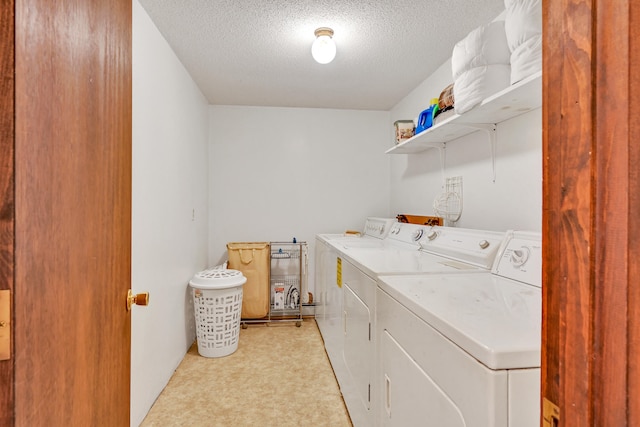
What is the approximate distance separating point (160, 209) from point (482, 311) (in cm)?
189

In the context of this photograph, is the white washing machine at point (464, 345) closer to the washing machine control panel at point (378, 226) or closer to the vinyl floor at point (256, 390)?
the vinyl floor at point (256, 390)

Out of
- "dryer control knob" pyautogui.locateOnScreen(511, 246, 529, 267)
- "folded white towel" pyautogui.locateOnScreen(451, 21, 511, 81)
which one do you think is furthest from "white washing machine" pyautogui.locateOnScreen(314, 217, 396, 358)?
"folded white towel" pyautogui.locateOnScreen(451, 21, 511, 81)

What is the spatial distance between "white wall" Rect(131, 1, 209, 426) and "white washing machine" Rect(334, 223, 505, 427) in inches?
44.5

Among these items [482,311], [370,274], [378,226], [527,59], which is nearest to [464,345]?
[482,311]

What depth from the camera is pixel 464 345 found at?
0.73 metres

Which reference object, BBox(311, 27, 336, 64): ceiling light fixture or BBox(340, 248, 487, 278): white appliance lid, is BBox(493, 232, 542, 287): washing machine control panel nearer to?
BBox(340, 248, 487, 278): white appliance lid

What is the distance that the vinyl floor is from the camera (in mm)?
1858

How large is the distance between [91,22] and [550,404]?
3.61ft

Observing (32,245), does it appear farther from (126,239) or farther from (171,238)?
(171,238)

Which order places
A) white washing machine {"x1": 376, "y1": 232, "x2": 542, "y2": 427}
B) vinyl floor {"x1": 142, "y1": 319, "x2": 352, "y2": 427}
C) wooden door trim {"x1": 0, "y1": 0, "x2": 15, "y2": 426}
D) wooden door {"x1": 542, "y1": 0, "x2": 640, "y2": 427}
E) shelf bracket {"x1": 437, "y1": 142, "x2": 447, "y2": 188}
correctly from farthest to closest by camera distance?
1. shelf bracket {"x1": 437, "y1": 142, "x2": 447, "y2": 188}
2. vinyl floor {"x1": 142, "y1": 319, "x2": 352, "y2": 427}
3. white washing machine {"x1": 376, "y1": 232, "x2": 542, "y2": 427}
4. wooden door trim {"x1": 0, "y1": 0, "x2": 15, "y2": 426}
5. wooden door {"x1": 542, "y1": 0, "x2": 640, "y2": 427}

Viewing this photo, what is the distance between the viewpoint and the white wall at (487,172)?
158cm

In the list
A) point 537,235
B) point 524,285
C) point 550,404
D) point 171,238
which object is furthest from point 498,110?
point 171,238

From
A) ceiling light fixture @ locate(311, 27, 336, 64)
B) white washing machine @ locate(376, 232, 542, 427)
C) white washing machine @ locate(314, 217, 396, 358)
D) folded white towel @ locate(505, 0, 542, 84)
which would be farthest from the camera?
white washing machine @ locate(314, 217, 396, 358)

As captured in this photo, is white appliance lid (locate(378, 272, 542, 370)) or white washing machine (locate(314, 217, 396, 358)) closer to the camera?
white appliance lid (locate(378, 272, 542, 370))
